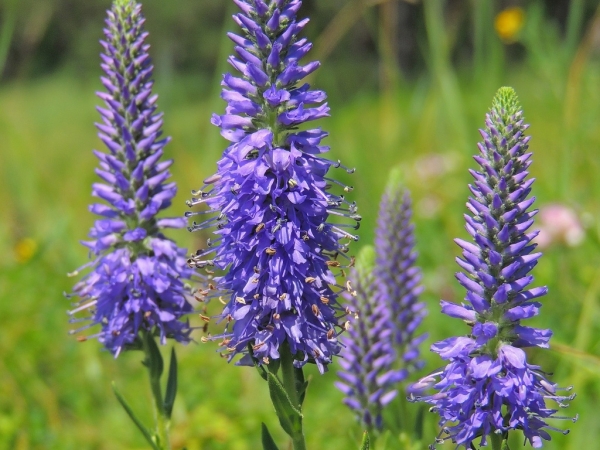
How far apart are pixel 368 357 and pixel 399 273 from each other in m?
0.77

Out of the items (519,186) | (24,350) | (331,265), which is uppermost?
(519,186)

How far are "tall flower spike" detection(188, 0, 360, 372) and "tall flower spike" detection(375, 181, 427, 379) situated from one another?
1882 mm

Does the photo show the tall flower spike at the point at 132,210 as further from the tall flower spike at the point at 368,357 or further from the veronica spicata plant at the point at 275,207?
the tall flower spike at the point at 368,357

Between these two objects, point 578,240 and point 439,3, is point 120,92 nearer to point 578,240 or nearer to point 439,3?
point 578,240

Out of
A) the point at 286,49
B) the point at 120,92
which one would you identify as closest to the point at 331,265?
the point at 286,49

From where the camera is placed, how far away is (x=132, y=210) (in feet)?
12.2

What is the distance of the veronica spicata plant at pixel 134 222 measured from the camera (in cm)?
364

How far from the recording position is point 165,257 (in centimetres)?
376

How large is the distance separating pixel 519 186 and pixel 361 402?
7.33 ft

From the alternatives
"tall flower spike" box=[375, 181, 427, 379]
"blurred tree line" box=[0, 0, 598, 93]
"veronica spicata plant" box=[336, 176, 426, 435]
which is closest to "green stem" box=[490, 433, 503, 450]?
"veronica spicata plant" box=[336, 176, 426, 435]

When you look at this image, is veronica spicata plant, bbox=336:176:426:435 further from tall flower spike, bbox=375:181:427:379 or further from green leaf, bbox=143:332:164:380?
green leaf, bbox=143:332:164:380

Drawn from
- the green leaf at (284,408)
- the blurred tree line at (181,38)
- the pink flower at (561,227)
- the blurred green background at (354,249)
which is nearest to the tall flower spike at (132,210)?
the green leaf at (284,408)

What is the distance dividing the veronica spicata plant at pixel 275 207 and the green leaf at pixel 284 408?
0.06 ft

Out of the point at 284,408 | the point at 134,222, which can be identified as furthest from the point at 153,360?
the point at 284,408
